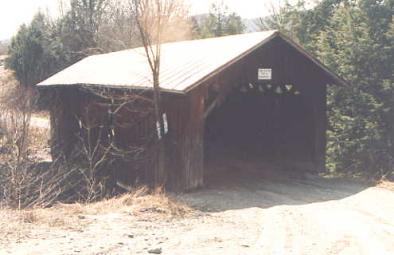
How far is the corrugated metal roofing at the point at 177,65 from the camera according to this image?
448 inches

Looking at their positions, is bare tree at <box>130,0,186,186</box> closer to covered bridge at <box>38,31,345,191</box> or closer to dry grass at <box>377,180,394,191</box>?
covered bridge at <box>38,31,345,191</box>

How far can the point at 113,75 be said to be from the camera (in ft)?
48.5

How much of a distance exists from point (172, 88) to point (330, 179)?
5.51 meters

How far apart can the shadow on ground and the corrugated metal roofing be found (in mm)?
2416

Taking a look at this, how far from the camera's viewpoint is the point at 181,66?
12547 millimetres

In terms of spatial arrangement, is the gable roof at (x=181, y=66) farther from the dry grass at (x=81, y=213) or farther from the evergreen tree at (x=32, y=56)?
the evergreen tree at (x=32, y=56)

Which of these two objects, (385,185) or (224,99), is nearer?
(385,185)

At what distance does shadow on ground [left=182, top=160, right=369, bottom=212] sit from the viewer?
1045 centimetres

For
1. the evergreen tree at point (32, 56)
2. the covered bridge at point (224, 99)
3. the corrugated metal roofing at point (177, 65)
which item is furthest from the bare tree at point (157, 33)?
the evergreen tree at point (32, 56)

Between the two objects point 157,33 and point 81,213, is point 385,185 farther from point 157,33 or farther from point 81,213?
point 81,213

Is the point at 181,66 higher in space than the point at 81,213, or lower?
higher

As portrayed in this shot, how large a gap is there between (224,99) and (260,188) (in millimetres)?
3516

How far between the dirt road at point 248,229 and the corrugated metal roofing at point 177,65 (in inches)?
104

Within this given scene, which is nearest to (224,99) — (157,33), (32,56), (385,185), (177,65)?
(177,65)
